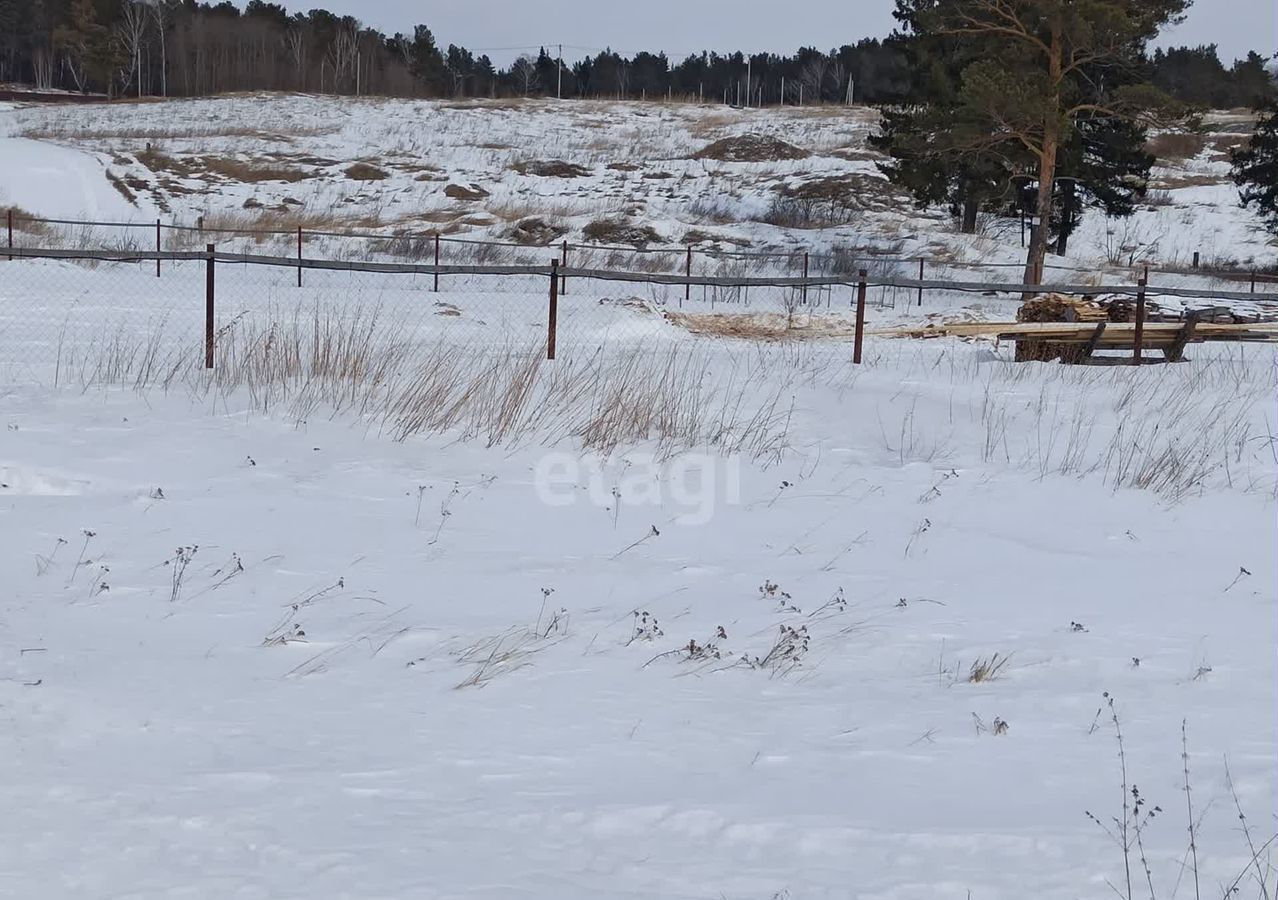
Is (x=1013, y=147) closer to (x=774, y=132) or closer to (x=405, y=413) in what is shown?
(x=405, y=413)

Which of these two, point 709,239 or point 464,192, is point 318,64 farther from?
point 709,239

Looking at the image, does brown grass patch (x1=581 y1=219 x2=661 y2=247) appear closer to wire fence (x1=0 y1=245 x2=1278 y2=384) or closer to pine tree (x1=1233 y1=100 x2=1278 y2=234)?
wire fence (x1=0 y1=245 x2=1278 y2=384)

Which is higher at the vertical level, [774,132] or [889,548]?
[774,132]

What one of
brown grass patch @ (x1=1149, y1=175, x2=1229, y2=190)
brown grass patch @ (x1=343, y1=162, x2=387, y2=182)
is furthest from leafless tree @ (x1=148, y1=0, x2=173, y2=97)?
brown grass patch @ (x1=1149, y1=175, x2=1229, y2=190)

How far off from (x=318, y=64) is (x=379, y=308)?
10469 cm

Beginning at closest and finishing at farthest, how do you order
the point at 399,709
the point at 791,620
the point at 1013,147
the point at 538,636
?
the point at 399,709 → the point at 538,636 → the point at 791,620 → the point at 1013,147

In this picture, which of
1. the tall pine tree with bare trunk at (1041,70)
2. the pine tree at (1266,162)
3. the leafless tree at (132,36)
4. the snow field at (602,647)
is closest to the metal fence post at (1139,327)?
the snow field at (602,647)

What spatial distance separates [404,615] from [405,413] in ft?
12.8

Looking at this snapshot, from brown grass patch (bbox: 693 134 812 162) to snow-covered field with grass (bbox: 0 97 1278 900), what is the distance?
1512 inches

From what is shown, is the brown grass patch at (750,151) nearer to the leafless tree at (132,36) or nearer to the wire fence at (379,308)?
the wire fence at (379,308)

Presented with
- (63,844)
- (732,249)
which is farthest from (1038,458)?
(732,249)

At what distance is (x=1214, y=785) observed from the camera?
4105 mm

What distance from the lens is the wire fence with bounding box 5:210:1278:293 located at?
28297 mm

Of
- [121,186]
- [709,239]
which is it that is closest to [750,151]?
[709,239]
